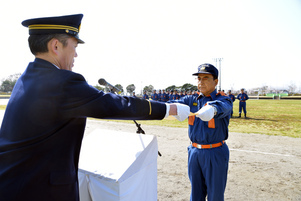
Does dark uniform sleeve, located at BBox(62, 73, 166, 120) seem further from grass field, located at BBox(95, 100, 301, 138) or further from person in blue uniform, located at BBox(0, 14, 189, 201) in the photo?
grass field, located at BBox(95, 100, 301, 138)

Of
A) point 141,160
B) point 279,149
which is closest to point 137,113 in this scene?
point 141,160

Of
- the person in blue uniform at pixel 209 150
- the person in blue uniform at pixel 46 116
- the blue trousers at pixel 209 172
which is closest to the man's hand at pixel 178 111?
the person in blue uniform at pixel 46 116

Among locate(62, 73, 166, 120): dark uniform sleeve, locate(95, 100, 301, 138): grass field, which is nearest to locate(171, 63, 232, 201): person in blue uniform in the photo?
locate(62, 73, 166, 120): dark uniform sleeve

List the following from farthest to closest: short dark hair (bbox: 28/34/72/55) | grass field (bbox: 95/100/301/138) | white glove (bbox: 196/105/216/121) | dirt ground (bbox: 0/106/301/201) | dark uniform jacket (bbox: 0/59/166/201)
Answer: grass field (bbox: 95/100/301/138) → dirt ground (bbox: 0/106/301/201) → white glove (bbox: 196/105/216/121) → short dark hair (bbox: 28/34/72/55) → dark uniform jacket (bbox: 0/59/166/201)

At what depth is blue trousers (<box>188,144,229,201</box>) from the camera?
235 centimetres

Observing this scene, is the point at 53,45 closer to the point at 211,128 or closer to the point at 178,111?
the point at 178,111

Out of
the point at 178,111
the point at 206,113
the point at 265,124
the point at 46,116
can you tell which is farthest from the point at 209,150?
the point at 265,124

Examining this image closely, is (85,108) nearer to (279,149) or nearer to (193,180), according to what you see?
(193,180)

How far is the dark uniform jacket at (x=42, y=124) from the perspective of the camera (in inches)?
41.7

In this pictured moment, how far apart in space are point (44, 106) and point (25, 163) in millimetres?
357

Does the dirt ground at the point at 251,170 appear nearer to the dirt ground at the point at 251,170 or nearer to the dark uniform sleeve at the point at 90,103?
→ the dirt ground at the point at 251,170

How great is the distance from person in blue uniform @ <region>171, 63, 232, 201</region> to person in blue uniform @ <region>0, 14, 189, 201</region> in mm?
1536

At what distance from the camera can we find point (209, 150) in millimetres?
2445

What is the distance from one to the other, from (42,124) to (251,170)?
491cm
